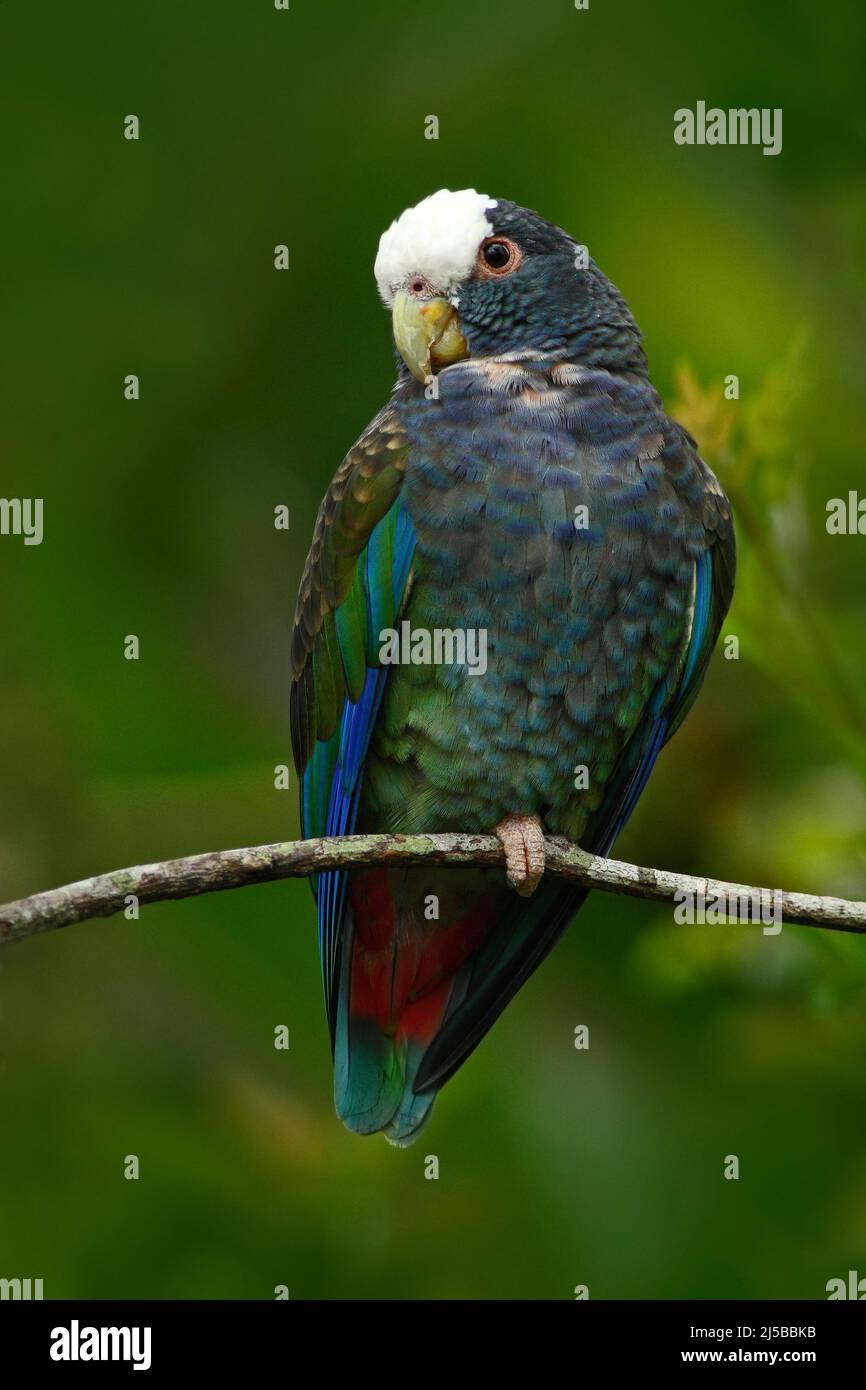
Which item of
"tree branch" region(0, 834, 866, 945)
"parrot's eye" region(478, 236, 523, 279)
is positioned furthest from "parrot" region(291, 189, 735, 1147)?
"tree branch" region(0, 834, 866, 945)

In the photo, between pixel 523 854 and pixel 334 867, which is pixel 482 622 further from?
pixel 334 867

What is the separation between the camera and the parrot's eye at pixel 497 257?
3539 millimetres

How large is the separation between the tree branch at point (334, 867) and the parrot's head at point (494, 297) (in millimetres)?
1094

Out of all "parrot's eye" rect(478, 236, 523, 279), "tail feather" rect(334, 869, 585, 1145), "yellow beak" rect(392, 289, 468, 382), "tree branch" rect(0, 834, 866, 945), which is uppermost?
"parrot's eye" rect(478, 236, 523, 279)

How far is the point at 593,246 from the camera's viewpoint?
4.35 meters

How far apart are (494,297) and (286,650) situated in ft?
5.30

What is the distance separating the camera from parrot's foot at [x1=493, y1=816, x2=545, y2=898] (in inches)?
127

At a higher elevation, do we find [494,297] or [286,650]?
[494,297]

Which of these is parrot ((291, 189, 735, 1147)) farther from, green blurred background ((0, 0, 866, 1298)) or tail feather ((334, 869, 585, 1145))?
green blurred background ((0, 0, 866, 1298))

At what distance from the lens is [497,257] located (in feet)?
11.6

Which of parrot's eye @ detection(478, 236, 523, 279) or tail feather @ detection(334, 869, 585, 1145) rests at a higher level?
parrot's eye @ detection(478, 236, 523, 279)

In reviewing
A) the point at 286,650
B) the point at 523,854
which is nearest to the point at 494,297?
the point at 523,854

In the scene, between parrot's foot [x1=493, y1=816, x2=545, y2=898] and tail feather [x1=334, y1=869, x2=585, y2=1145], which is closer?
parrot's foot [x1=493, y1=816, x2=545, y2=898]

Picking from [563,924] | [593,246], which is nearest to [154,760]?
[563,924]
